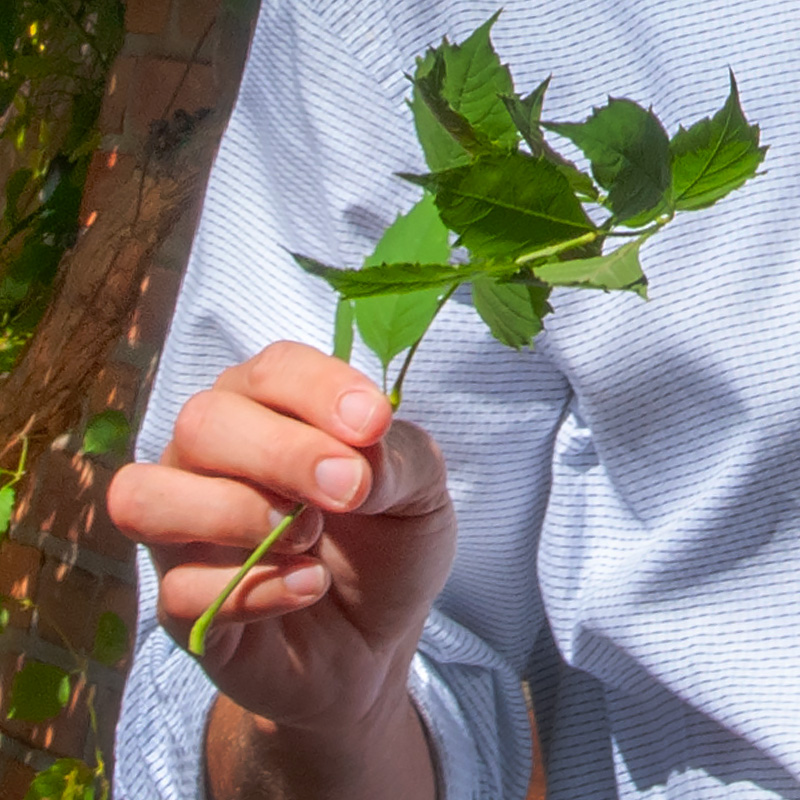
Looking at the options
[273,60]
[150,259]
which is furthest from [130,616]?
[273,60]

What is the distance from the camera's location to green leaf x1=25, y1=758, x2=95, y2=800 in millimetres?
598

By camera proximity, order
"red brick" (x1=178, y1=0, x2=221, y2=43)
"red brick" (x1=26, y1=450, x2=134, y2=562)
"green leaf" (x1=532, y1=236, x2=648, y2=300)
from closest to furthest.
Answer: "green leaf" (x1=532, y1=236, x2=648, y2=300) < "red brick" (x1=178, y1=0, x2=221, y2=43) < "red brick" (x1=26, y1=450, x2=134, y2=562)

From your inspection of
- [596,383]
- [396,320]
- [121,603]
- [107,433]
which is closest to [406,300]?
[396,320]

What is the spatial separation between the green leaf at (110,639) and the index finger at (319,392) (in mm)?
507

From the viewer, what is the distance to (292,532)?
0.59 ft

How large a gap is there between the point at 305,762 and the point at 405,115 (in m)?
0.23

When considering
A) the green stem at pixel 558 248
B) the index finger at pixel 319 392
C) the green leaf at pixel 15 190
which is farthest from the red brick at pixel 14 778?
the green stem at pixel 558 248

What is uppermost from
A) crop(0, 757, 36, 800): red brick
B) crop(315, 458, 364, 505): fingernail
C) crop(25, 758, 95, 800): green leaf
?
crop(315, 458, 364, 505): fingernail

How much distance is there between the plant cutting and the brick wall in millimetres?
470

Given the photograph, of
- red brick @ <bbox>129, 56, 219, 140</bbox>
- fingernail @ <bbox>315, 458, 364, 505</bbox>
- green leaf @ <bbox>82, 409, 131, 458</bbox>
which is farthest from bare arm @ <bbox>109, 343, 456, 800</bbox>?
red brick @ <bbox>129, 56, 219, 140</bbox>

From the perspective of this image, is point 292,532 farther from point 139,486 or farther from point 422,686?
point 422,686

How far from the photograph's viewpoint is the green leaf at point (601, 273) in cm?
7

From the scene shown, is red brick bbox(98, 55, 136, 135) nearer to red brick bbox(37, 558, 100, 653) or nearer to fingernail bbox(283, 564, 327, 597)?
red brick bbox(37, 558, 100, 653)

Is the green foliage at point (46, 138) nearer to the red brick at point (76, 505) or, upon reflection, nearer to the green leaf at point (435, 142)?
the red brick at point (76, 505)
